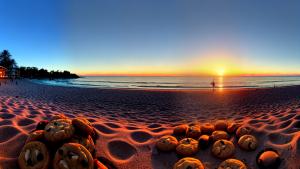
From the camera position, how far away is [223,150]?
117 inches

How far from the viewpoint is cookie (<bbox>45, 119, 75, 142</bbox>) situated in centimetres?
254

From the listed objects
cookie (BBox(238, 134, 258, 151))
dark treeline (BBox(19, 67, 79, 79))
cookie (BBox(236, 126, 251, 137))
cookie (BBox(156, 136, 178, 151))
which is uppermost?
dark treeline (BBox(19, 67, 79, 79))

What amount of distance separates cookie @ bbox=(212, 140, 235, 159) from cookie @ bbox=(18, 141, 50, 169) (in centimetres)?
240

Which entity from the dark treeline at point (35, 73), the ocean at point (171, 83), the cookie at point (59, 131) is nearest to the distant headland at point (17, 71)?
the dark treeline at point (35, 73)

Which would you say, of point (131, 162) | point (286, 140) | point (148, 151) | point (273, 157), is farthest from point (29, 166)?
point (286, 140)

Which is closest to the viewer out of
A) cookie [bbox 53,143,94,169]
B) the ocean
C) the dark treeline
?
cookie [bbox 53,143,94,169]

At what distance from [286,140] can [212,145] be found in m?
1.21

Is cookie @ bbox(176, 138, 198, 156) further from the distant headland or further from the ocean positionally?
the distant headland

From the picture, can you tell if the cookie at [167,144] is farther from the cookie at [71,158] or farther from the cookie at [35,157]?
the cookie at [35,157]

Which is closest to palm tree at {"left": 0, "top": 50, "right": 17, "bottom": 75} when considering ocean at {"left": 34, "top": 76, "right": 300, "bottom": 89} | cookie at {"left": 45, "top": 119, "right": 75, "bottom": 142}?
ocean at {"left": 34, "top": 76, "right": 300, "bottom": 89}

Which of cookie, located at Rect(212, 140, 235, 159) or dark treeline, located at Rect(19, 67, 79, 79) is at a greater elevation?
dark treeline, located at Rect(19, 67, 79, 79)

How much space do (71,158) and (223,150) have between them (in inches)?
87.8

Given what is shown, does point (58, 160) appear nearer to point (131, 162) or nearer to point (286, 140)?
point (131, 162)

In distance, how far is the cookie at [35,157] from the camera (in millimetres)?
2256
